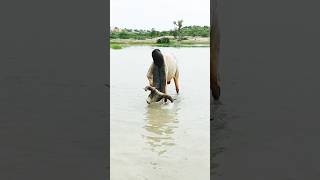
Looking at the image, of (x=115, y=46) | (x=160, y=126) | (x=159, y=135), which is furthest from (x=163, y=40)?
(x=159, y=135)

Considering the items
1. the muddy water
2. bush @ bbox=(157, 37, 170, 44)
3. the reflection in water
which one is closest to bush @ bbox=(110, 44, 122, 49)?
bush @ bbox=(157, 37, 170, 44)

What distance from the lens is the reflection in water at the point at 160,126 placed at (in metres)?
7.92

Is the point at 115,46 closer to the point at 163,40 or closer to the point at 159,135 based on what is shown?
the point at 163,40

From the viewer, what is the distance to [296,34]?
113ft

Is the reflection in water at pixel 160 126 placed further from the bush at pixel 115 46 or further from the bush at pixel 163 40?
the bush at pixel 115 46

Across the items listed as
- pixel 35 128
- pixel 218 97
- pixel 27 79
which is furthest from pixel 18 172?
pixel 27 79

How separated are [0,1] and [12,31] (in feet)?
A: 21.9

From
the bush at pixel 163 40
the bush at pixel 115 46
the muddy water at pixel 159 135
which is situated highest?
the bush at pixel 163 40

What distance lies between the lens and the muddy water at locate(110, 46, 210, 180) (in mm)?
6488

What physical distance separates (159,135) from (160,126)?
0.80 meters

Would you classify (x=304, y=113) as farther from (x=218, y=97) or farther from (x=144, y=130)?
(x=144, y=130)

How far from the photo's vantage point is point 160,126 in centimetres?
944

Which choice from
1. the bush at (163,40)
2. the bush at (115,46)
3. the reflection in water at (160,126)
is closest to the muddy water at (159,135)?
the reflection in water at (160,126)

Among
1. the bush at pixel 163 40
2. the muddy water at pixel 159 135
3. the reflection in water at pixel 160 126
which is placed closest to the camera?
the muddy water at pixel 159 135
